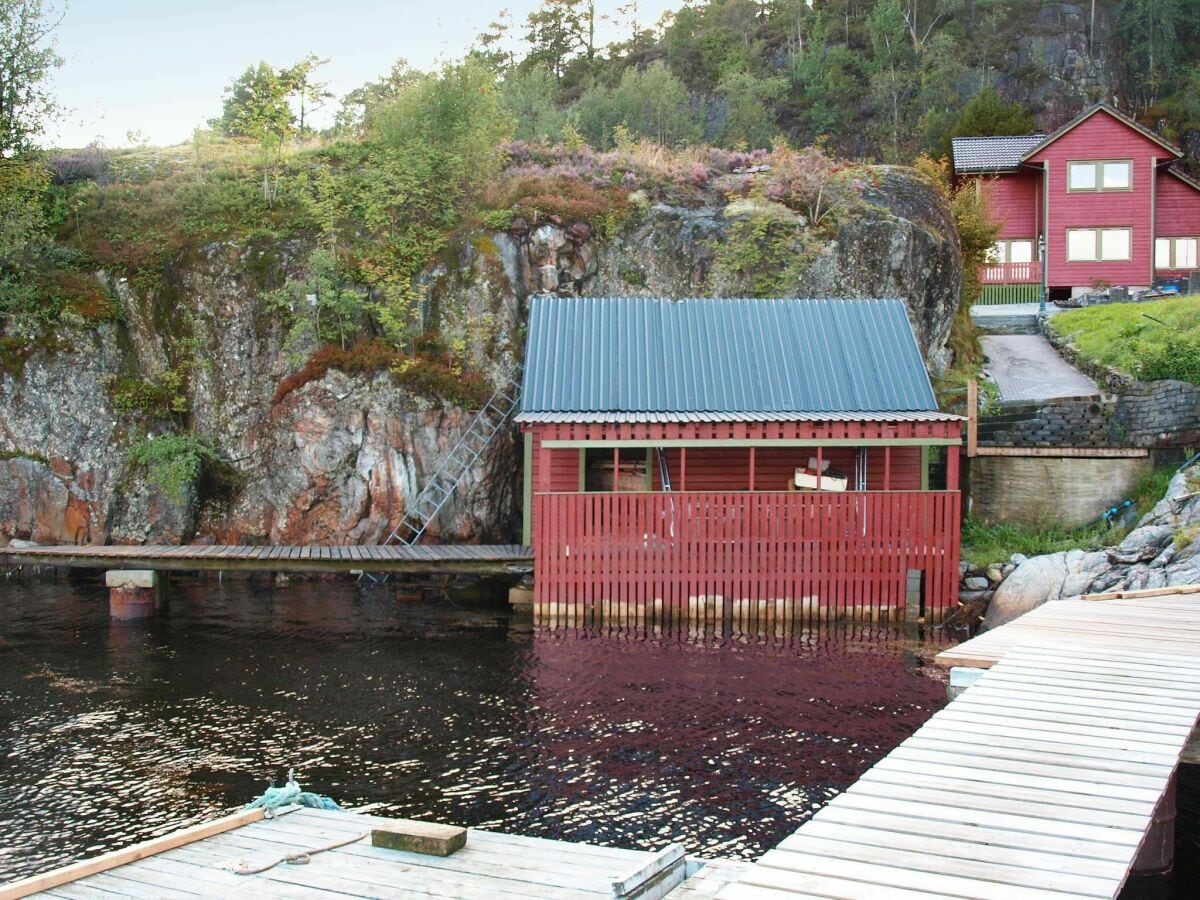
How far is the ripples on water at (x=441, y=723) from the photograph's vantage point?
12180 mm

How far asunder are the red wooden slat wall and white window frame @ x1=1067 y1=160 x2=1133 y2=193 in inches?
1186

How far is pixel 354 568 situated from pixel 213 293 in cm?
1061

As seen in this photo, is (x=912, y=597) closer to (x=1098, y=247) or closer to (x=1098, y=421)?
(x=1098, y=421)

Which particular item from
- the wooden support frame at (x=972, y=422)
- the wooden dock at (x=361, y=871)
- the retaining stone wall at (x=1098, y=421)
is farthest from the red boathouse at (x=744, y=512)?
the wooden dock at (x=361, y=871)

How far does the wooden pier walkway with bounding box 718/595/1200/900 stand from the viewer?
664 cm

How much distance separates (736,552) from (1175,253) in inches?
1392

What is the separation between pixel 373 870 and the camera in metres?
8.24

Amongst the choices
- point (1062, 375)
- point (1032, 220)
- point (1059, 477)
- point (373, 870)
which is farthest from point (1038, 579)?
point (1032, 220)

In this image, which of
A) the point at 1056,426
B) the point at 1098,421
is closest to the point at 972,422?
the point at 1056,426

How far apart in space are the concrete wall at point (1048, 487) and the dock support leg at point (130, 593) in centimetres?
1771

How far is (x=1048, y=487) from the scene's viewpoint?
26047 mm

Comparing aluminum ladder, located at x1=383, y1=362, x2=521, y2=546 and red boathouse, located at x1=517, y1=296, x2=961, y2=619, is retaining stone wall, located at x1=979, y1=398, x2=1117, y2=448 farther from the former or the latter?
aluminum ladder, located at x1=383, y1=362, x2=521, y2=546

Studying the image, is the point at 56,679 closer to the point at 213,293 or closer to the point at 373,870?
the point at 373,870

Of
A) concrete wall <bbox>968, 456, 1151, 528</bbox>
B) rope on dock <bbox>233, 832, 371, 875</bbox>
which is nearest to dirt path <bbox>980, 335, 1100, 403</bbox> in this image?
concrete wall <bbox>968, 456, 1151, 528</bbox>
